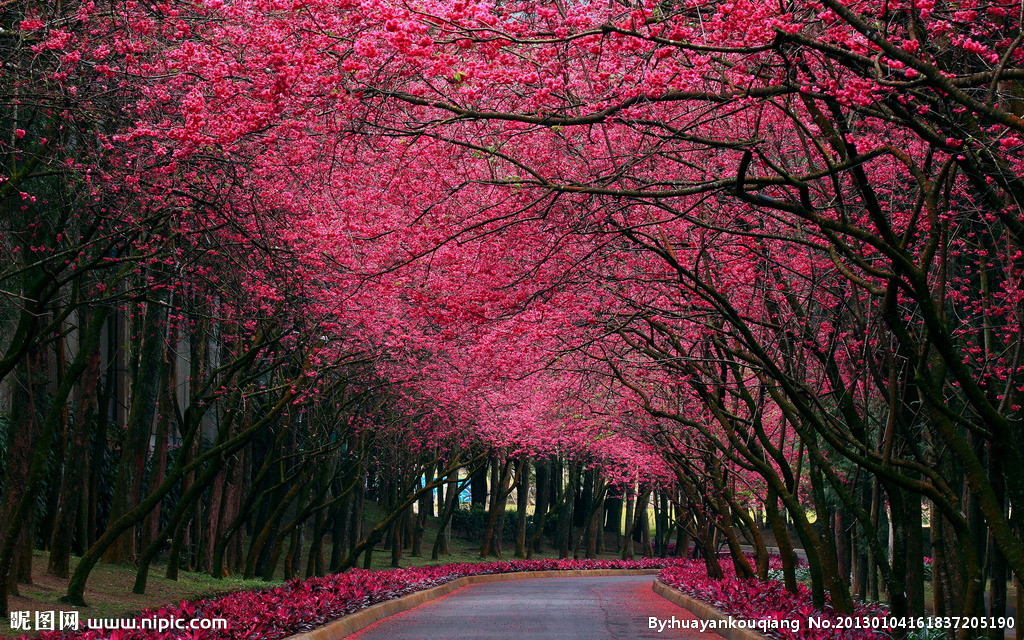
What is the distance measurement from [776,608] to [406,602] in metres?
9.42

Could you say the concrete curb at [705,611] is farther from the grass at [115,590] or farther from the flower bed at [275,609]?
the grass at [115,590]

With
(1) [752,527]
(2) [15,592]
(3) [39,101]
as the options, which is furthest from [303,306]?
(1) [752,527]

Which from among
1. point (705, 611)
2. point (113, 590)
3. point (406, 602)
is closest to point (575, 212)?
point (705, 611)

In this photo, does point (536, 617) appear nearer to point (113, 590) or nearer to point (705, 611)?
point (705, 611)

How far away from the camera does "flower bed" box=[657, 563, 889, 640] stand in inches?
478

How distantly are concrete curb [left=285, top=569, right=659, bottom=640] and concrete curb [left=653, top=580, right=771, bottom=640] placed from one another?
5613mm

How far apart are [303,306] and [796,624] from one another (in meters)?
10.0

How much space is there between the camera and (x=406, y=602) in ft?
73.3

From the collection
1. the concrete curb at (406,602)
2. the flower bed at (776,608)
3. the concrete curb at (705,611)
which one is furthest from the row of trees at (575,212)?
the concrete curb at (406,602)

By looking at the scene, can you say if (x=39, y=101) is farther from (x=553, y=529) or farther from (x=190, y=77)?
(x=553, y=529)

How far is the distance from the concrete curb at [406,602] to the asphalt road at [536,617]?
0.71 ft

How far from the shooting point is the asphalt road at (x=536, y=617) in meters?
15.7

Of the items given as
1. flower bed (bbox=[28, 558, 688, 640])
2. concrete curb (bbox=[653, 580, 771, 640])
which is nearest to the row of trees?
concrete curb (bbox=[653, 580, 771, 640])

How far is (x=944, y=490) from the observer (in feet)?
31.9
